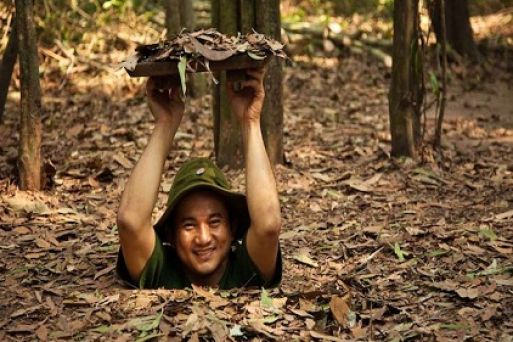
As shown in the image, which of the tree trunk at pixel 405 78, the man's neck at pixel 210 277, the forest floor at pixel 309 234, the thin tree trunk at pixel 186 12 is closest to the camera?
the forest floor at pixel 309 234

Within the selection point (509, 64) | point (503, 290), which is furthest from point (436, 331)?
point (509, 64)

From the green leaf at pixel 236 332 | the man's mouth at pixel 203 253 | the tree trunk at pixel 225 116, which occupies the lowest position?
the green leaf at pixel 236 332

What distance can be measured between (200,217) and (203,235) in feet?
0.35

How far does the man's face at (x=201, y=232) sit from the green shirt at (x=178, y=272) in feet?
0.38

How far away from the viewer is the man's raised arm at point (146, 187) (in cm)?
412

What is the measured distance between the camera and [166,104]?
4.30 m

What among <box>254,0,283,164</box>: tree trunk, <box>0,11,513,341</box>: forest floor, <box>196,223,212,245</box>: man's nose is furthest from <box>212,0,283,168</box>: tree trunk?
<box>196,223,212,245</box>: man's nose

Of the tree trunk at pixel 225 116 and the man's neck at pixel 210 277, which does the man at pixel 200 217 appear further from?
the tree trunk at pixel 225 116

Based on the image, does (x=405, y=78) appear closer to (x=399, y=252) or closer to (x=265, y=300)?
(x=399, y=252)

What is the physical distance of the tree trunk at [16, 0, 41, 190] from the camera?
5.97m

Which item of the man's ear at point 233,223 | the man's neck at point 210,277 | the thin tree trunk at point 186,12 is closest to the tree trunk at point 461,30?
the thin tree trunk at point 186,12

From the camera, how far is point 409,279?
4496mm

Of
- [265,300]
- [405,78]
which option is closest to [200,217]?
[265,300]

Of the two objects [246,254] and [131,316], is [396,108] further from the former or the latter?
[131,316]
